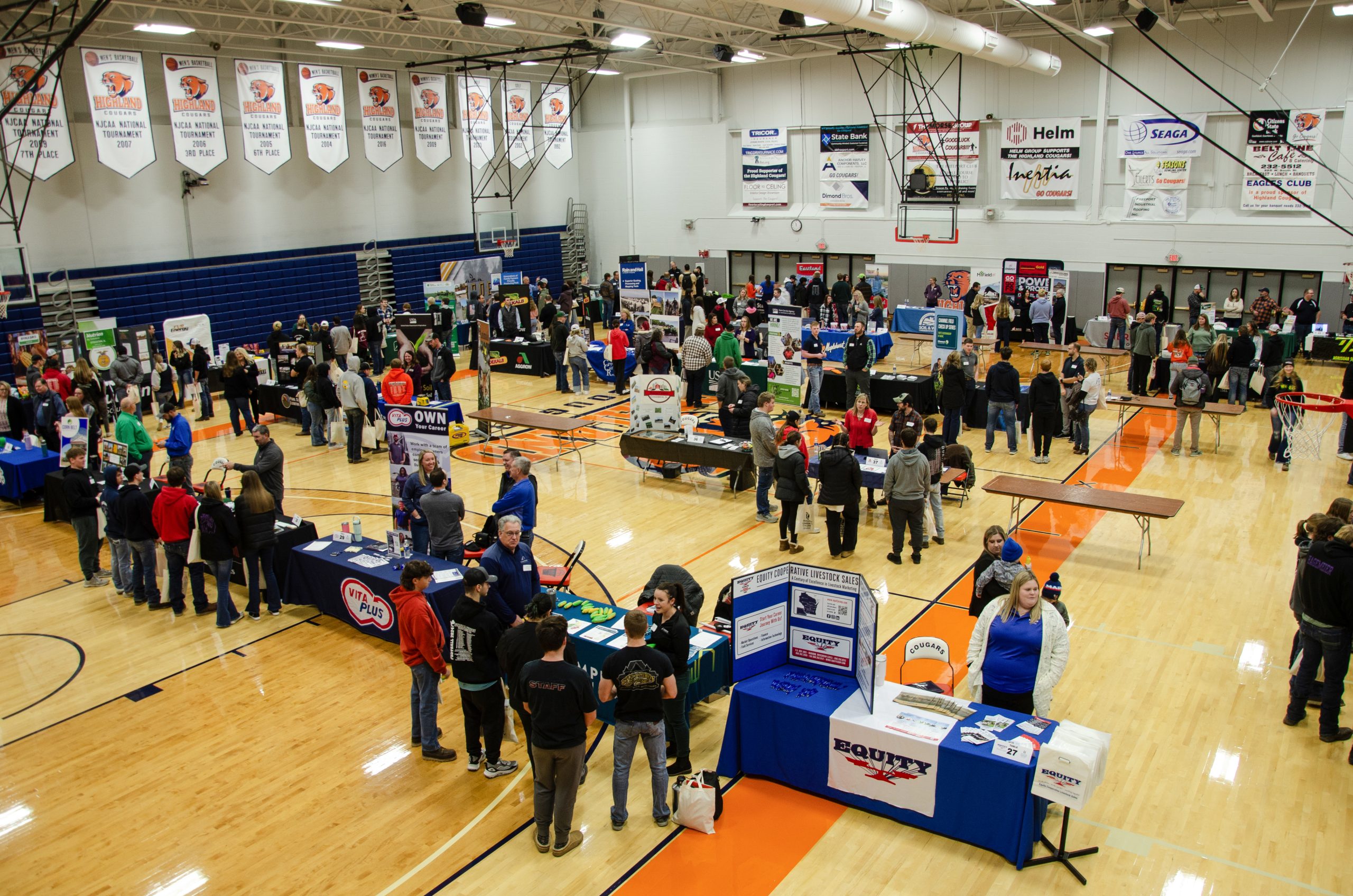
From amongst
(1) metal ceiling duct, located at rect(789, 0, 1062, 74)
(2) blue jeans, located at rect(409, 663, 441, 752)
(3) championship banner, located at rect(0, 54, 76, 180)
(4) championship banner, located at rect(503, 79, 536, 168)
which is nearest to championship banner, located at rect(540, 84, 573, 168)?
(4) championship banner, located at rect(503, 79, 536, 168)

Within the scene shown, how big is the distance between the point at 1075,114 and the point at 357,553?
19674 millimetres

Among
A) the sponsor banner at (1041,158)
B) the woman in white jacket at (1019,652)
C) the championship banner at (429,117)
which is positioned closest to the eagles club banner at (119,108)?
the championship banner at (429,117)

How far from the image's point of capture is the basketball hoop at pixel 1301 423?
480 inches

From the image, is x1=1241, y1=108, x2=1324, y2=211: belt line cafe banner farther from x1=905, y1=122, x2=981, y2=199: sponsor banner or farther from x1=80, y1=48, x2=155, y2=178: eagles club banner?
x1=80, y1=48, x2=155, y2=178: eagles club banner

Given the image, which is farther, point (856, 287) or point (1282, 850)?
point (856, 287)

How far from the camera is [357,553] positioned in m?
8.83

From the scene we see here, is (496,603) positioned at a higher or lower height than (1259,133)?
lower

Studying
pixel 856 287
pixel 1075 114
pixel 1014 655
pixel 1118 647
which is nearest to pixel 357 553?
pixel 1014 655

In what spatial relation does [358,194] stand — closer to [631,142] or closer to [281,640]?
[631,142]

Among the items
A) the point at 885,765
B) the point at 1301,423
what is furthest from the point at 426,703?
the point at 1301,423

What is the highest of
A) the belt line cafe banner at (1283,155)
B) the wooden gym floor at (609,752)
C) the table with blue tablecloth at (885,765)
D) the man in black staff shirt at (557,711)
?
the belt line cafe banner at (1283,155)

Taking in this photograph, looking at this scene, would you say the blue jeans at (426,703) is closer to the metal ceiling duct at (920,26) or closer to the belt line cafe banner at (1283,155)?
the metal ceiling duct at (920,26)

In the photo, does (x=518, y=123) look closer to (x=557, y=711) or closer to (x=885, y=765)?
(x=557, y=711)

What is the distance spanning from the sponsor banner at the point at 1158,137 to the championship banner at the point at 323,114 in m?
16.8
